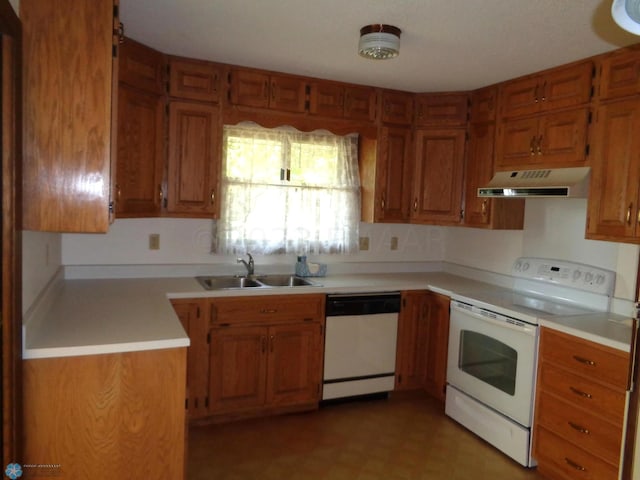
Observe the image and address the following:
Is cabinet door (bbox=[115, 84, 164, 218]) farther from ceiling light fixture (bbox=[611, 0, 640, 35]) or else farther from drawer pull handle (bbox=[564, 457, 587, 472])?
drawer pull handle (bbox=[564, 457, 587, 472])

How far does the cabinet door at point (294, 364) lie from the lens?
3.26 metres

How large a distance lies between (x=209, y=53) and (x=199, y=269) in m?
1.50

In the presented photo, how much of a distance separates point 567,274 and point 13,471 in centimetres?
309

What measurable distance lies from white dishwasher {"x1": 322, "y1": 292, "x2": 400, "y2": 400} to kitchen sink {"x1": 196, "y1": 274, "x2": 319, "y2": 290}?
318mm

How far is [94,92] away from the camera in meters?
1.85

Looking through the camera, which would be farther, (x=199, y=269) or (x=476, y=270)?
(x=476, y=270)

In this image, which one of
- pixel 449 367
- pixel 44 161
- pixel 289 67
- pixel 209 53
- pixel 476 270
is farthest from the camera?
pixel 476 270

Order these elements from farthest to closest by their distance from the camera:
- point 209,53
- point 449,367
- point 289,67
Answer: point 449,367
point 289,67
point 209,53

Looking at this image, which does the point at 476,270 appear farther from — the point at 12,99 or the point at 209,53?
the point at 12,99

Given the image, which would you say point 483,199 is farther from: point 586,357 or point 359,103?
point 586,357

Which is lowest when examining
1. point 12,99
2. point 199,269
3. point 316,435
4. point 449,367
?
point 316,435

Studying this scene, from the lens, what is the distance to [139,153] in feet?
9.56

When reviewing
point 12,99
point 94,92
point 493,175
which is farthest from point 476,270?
point 12,99

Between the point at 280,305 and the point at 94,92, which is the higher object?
the point at 94,92
